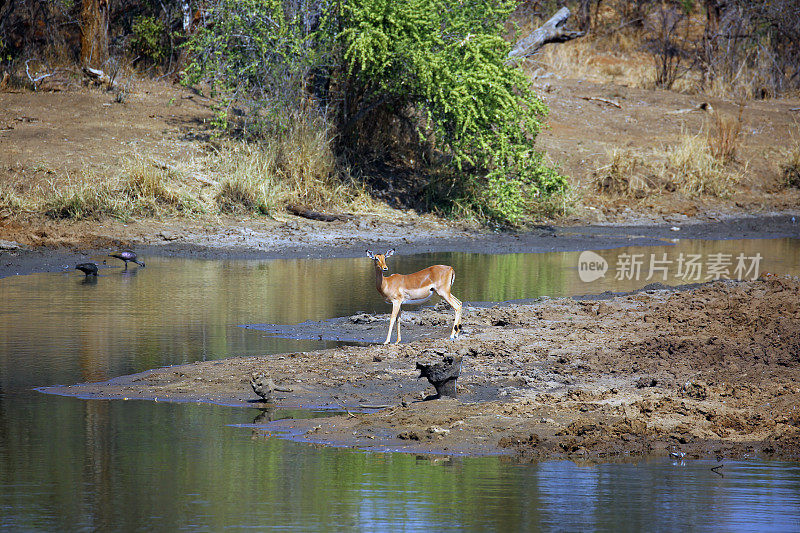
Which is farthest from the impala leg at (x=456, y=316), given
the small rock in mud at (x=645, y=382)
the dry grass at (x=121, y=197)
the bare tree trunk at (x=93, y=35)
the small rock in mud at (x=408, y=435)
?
the bare tree trunk at (x=93, y=35)

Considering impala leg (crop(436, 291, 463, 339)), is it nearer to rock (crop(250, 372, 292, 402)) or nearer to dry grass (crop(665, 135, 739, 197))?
rock (crop(250, 372, 292, 402))

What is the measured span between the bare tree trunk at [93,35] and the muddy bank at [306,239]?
951 centimetres

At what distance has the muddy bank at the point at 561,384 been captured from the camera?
7.25 meters

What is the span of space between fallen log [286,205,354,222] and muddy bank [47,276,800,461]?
7.93 m

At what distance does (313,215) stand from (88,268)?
5554 millimetres

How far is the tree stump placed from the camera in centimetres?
800

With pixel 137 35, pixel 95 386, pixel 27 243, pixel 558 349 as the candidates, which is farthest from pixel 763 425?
pixel 137 35

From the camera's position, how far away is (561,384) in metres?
8.73

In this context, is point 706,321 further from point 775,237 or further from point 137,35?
point 137,35

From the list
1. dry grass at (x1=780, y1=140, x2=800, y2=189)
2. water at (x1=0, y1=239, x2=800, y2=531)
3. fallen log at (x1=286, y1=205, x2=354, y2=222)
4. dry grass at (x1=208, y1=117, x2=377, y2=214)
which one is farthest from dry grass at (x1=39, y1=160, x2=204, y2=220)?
dry grass at (x1=780, y1=140, x2=800, y2=189)

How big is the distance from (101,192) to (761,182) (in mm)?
16239

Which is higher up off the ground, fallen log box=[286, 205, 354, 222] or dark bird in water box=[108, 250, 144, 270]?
fallen log box=[286, 205, 354, 222]

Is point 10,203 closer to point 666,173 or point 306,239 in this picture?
point 306,239

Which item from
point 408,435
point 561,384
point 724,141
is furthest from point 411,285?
point 724,141
